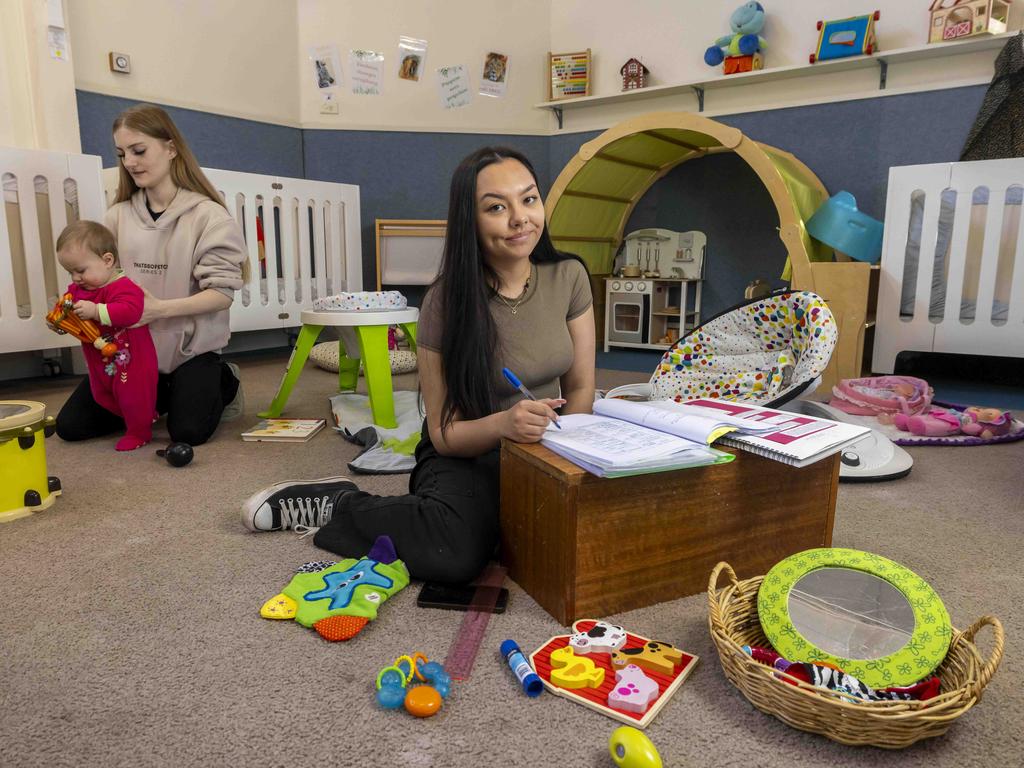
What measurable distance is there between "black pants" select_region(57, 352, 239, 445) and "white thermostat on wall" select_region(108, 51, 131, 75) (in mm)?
1666

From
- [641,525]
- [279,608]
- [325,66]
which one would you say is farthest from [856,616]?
[325,66]

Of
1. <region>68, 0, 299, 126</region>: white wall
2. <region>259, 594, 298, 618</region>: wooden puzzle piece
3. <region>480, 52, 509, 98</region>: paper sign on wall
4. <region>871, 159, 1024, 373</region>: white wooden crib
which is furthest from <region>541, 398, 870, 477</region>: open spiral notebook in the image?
<region>480, 52, 509, 98</region>: paper sign on wall

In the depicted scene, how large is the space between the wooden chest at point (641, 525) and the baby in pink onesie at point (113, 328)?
49.5 inches

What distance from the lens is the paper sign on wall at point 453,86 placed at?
156 inches

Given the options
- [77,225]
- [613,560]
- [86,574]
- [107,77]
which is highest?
[107,77]

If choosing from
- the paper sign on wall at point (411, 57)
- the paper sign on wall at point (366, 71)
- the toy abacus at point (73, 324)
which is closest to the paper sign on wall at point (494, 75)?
the paper sign on wall at point (411, 57)

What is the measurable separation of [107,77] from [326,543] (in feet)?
8.94

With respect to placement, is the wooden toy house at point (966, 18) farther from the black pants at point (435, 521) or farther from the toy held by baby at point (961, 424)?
the black pants at point (435, 521)

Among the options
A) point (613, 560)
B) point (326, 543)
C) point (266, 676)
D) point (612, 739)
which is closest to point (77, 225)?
point (326, 543)

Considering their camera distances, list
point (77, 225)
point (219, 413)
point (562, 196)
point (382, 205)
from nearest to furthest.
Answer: point (77, 225), point (219, 413), point (562, 196), point (382, 205)

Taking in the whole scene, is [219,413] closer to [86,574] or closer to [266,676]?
[86,574]

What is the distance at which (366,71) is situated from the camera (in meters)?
3.88

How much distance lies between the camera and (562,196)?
343 cm

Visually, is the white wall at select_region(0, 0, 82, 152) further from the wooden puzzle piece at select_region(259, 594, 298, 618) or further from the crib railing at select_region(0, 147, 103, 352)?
the wooden puzzle piece at select_region(259, 594, 298, 618)
